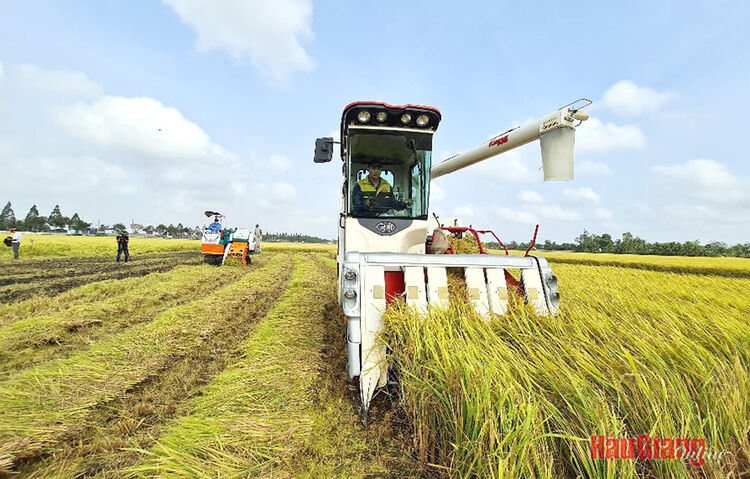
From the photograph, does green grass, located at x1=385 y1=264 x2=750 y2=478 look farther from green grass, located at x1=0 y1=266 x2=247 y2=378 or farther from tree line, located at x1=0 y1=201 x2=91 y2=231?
tree line, located at x1=0 y1=201 x2=91 y2=231

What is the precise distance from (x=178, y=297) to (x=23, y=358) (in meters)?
3.33

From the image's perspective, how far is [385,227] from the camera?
4.01m

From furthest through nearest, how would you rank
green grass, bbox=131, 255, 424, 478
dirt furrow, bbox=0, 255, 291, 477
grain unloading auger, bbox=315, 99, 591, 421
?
1. grain unloading auger, bbox=315, 99, 591, 421
2. dirt furrow, bbox=0, 255, 291, 477
3. green grass, bbox=131, 255, 424, 478

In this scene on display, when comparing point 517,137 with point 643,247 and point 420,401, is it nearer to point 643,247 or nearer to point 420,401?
point 420,401

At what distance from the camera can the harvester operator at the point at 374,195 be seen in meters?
4.20

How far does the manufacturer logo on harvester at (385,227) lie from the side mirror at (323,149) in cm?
104

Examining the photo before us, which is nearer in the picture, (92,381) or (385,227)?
(92,381)

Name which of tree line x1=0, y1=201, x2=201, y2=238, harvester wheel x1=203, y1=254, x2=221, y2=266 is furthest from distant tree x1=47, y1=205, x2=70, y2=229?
harvester wheel x1=203, y1=254, x2=221, y2=266

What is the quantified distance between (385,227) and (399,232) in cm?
19

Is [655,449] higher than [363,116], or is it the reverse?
[363,116]

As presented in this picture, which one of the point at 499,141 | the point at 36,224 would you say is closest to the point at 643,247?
the point at 499,141

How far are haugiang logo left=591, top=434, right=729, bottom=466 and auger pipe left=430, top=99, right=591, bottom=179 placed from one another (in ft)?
12.3

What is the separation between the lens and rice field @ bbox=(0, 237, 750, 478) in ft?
4.45

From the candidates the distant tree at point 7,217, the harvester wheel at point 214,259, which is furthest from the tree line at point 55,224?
the harvester wheel at point 214,259
